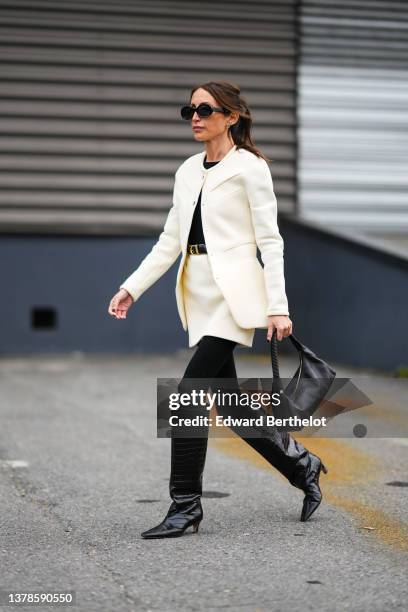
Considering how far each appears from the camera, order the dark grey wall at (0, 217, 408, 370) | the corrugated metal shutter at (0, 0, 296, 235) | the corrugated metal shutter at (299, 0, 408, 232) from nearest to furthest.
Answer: the dark grey wall at (0, 217, 408, 370)
the corrugated metal shutter at (0, 0, 296, 235)
the corrugated metal shutter at (299, 0, 408, 232)

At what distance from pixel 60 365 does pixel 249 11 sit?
4.68 meters

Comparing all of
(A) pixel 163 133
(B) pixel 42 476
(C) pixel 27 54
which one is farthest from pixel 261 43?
(B) pixel 42 476

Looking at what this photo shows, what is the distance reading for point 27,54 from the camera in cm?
1327

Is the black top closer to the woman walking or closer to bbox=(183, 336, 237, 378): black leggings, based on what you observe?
the woman walking

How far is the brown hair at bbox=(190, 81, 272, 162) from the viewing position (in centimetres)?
537

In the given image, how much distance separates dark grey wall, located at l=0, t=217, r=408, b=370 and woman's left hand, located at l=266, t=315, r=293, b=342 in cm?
746

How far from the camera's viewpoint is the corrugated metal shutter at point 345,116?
13.8m

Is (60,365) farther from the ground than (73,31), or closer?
closer

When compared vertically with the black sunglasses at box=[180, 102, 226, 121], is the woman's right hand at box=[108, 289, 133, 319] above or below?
below

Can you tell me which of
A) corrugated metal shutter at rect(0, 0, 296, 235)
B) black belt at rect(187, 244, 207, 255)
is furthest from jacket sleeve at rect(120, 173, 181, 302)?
corrugated metal shutter at rect(0, 0, 296, 235)

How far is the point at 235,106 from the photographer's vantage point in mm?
5395

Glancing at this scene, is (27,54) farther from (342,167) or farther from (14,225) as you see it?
(342,167)

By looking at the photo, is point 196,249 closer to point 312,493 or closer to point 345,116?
point 312,493

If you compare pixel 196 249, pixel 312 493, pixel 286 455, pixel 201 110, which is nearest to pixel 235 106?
pixel 201 110
